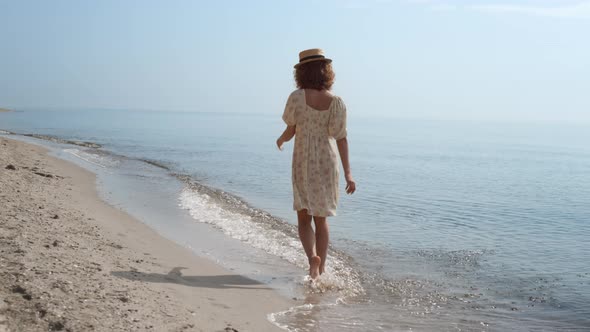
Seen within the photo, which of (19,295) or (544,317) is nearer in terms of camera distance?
(19,295)

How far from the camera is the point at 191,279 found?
4922 millimetres

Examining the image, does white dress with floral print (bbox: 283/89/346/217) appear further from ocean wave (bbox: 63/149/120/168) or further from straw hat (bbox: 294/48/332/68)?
ocean wave (bbox: 63/149/120/168)

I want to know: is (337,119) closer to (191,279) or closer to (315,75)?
(315,75)

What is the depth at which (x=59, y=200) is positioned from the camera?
25.4ft

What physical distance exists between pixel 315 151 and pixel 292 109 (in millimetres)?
415

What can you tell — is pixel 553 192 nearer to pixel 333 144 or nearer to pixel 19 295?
pixel 333 144

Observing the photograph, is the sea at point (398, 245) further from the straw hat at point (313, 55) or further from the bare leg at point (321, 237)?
the straw hat at point (313, 55)

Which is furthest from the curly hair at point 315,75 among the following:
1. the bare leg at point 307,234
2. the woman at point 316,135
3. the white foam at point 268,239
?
the white foam at point 268,239

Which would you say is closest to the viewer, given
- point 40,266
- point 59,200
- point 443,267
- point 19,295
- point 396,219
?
point 19,295

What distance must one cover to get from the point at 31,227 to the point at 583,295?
5.17 meters

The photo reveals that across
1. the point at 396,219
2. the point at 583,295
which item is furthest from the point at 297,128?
the point at 396,219

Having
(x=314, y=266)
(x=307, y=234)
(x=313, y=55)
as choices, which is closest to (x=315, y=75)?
(x=313, y=55)

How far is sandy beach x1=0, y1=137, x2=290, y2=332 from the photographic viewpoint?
3395 millimetres

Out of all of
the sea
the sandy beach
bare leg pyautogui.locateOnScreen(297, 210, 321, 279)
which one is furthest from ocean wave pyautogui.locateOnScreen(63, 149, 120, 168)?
bare leg pyautogui.locateOnScreen(297, 210, 321, 279)
